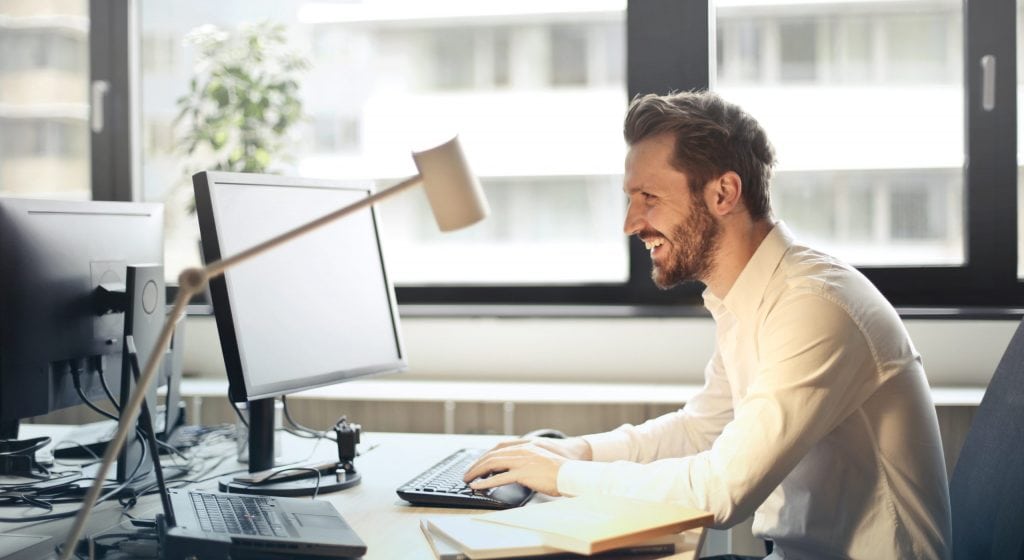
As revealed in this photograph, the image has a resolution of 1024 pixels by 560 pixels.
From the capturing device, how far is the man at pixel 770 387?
4.35 feet

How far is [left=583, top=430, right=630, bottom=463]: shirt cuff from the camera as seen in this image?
170 cm

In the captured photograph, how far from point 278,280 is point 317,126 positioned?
1719 mm

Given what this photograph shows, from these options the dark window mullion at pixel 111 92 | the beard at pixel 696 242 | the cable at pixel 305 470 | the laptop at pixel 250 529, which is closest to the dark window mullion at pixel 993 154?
the beard at pixel 696 242

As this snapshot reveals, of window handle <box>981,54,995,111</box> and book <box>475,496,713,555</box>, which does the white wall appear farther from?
book <box>475,496,713,555</box>

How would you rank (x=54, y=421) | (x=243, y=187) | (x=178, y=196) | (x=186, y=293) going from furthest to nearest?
(x=178, y=196), (x=54, y=421), (x=243, y=187), (x=186, y=293)

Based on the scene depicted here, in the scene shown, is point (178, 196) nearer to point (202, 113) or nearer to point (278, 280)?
point (202, 113)

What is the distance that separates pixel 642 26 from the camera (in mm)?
2939

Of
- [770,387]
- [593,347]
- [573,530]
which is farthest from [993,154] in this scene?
[573,530]

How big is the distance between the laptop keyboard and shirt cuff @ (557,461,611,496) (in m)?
0.41

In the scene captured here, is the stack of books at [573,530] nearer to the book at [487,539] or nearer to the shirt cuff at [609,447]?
the book at [487,539]

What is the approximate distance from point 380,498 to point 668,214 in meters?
0.68

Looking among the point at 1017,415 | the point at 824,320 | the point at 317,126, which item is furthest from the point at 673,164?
the point at 317,126

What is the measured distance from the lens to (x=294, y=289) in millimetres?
1612

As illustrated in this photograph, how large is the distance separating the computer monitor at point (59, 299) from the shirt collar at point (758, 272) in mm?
1056
